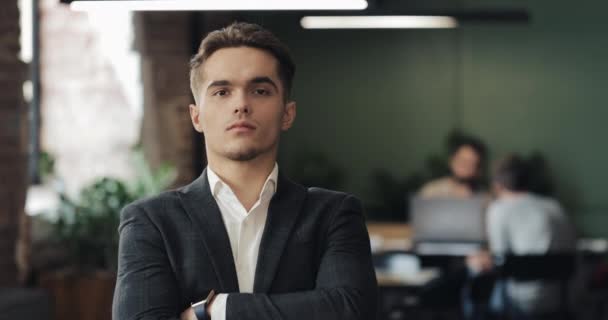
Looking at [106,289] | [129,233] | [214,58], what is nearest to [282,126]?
[214,58]

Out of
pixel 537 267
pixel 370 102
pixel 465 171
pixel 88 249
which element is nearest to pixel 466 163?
pixel 465 171

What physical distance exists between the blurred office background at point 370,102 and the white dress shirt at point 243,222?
15.6ft

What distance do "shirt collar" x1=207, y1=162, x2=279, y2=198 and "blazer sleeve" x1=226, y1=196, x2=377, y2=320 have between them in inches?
5.2

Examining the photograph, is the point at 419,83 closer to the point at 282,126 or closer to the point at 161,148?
the point at 161,148

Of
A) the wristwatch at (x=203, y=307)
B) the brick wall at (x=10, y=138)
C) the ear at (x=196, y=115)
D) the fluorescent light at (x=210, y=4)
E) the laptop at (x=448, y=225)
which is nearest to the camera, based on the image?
the wristwatch at (x=203, y=307)

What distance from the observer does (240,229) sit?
1888 millimetres

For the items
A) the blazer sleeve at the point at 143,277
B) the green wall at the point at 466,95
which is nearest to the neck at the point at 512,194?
the green wall at the point at 466,95

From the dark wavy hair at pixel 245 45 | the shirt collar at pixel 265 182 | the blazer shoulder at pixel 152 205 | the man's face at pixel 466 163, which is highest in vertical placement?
the dark wavy hair at pixel 245 45

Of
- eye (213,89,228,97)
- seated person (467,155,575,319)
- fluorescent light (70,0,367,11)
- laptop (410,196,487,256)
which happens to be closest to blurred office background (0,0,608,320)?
laptop (410,196,487,256)

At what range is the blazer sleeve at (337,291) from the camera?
1.83m

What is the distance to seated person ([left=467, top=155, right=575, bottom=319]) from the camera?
6.12 meters

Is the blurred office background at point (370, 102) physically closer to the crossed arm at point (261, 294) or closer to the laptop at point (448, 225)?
the laptop at point (448, 225)

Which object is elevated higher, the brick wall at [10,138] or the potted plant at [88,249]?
the brick wall at [10,138]

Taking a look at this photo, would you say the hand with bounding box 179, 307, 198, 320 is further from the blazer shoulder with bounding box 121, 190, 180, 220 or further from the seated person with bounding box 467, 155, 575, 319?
the seated person with bounding box 467, 155, 575, 319
